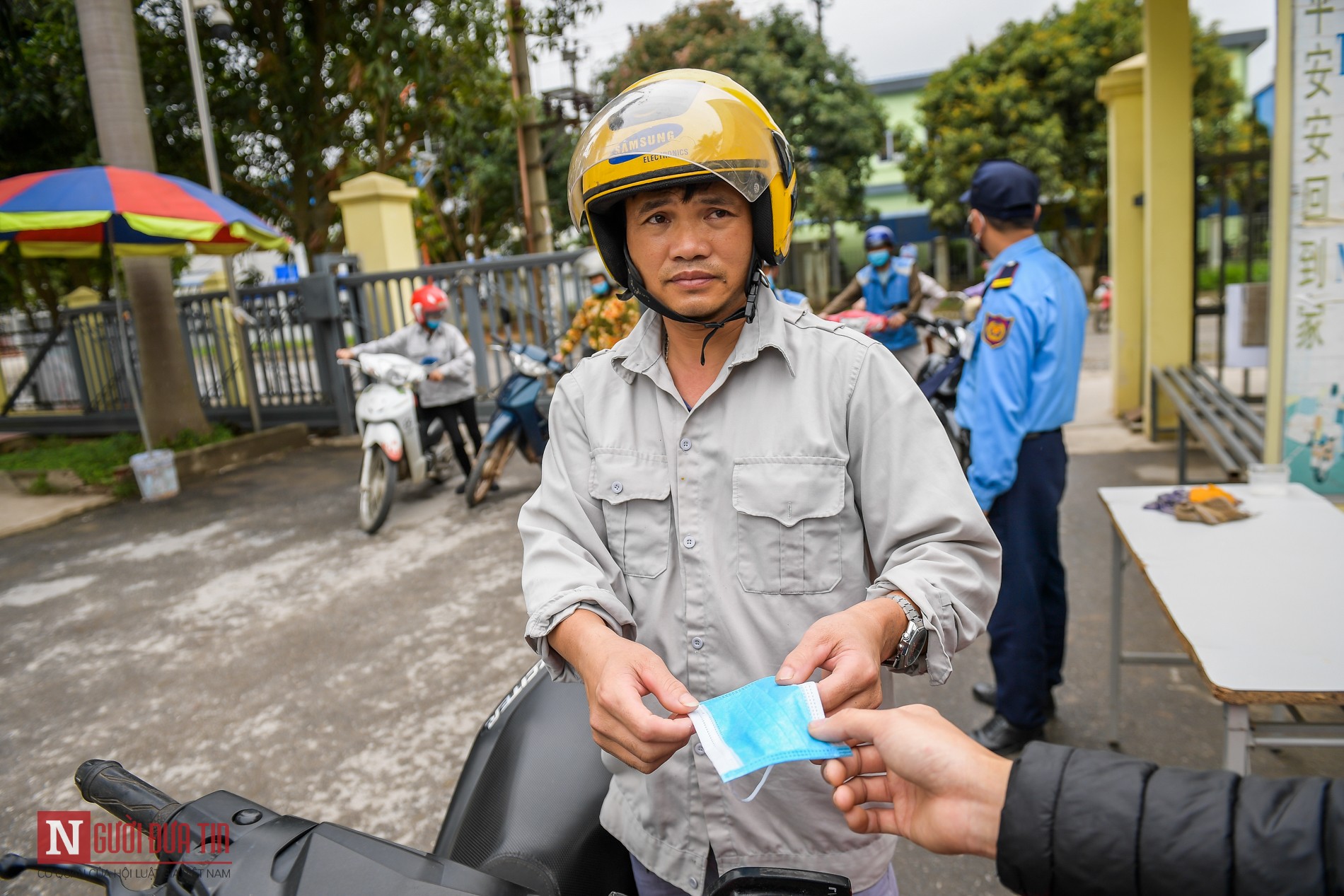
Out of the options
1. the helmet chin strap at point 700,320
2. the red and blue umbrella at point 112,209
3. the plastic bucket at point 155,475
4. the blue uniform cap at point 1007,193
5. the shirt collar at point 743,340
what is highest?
the red and blue umbrella at point 112,209

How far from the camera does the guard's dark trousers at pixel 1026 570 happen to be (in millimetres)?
2678

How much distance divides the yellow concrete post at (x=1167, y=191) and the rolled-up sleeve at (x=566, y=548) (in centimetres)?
637

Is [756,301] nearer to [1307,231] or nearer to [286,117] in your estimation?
[1307,231]

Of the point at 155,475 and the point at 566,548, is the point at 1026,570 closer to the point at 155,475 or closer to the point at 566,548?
the point at 566,548

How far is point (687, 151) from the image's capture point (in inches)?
48.0

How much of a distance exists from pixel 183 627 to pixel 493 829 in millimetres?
3562

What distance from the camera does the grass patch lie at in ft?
24.6

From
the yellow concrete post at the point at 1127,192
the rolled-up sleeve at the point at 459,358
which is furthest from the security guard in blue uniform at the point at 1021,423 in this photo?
the yellow concrete post at the point at 1127,192

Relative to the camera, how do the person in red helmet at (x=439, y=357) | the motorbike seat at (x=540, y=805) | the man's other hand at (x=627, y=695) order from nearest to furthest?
the man's other hand at (x=627, y=695) → the motorbike seat at (x=540, y=805) → the person in red helmet at (x=439, y=357)

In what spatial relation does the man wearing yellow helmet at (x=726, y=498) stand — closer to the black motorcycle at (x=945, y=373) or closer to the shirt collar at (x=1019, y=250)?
the shirt collar at (x=1019, y=250)

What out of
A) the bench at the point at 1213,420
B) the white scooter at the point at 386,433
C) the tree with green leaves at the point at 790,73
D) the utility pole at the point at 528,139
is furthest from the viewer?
the tree with green leaves at the point at 790,73

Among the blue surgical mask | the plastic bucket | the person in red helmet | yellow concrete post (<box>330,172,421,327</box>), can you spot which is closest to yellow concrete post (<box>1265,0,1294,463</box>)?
the blue surgical mask

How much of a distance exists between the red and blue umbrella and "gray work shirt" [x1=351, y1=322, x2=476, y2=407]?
1.46 metres

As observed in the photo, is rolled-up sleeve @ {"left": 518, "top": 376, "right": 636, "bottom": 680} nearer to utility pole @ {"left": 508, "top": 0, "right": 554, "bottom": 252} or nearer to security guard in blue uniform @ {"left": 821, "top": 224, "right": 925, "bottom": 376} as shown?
security guard in blue uniform @ {"left": 821, "top": 224, "right": 925, "bottom": 376}
